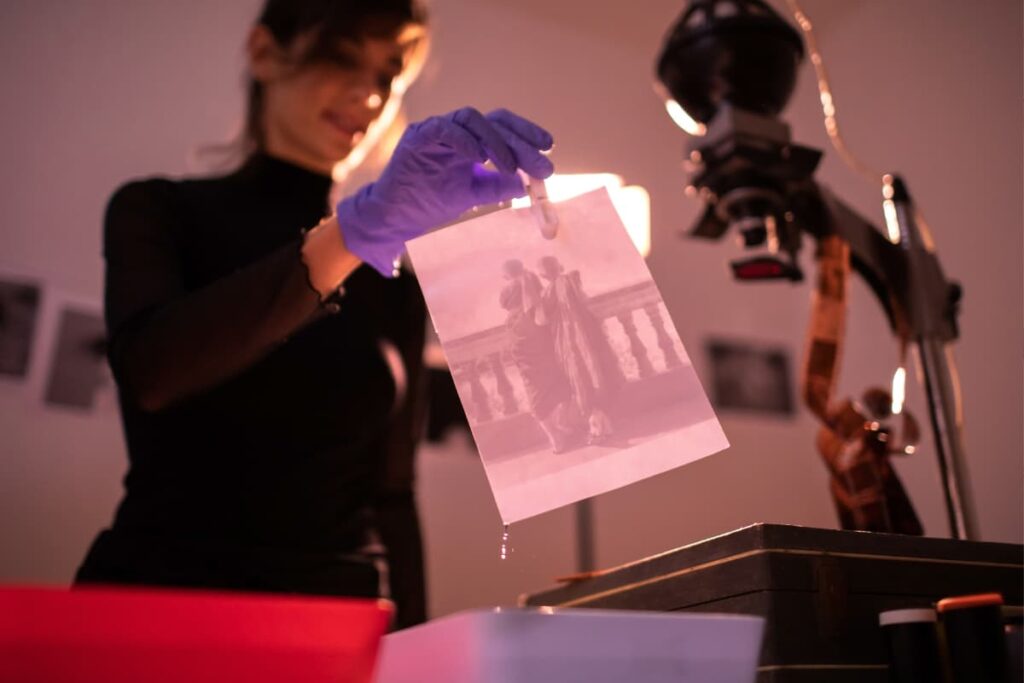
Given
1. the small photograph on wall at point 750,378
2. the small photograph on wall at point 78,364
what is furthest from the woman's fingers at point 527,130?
the small photograph on wall at point 750,378

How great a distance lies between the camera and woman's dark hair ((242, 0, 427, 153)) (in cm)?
115

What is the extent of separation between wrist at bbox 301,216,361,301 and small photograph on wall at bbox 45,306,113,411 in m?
0.82

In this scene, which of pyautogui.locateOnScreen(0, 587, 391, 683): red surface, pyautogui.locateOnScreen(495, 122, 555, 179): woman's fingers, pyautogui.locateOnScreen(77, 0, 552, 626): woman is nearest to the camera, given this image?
pyautogui.locateOnScreen(0, 587, 391, 683): red surface

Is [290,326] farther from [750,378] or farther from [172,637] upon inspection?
[750,378]

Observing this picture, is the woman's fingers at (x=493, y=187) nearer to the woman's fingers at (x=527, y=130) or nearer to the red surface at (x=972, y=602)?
the woman's fingers at (x=527, y=130)

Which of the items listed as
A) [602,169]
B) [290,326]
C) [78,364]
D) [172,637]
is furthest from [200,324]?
[602,169]

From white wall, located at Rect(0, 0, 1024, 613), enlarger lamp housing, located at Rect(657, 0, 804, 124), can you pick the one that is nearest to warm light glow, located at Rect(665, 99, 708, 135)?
enlarger lamp housing, located at Rect(657, 0, 804, 124)

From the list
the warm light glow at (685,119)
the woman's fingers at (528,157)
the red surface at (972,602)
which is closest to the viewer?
the red surface at (972,602)

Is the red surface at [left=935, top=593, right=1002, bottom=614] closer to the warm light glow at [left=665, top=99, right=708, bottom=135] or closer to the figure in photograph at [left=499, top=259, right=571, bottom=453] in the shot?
the figure in photograph at [left=499, top=259, right=571, bottom=453]

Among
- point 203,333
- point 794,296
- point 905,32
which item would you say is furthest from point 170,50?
point 794,296

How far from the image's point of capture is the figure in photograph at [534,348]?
0.55 meters

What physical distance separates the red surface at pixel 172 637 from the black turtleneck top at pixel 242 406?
446 mm

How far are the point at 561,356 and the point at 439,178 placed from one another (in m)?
0.23

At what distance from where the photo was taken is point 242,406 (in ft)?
3.34
